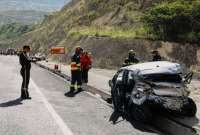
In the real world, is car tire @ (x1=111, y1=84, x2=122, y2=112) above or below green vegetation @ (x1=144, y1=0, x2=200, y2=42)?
below

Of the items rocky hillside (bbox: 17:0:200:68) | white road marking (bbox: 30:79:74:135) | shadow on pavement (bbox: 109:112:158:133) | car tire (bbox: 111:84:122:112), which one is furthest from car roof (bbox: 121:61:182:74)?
rocky hillside (bbox: 17:0:200:68)

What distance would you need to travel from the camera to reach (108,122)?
13398 mm

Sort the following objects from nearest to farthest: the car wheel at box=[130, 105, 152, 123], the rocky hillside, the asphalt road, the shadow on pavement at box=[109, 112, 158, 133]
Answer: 1. the asphalt road
2. the shadow on pavement at box=[109, 112, 158, 133]
3. the car wheel at box=[130, 105, 152, 123]
4. the rocky hillside

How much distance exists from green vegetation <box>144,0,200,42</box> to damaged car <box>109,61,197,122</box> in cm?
3372

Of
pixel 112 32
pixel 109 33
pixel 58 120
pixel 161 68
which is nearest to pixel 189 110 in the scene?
pixel 161 68

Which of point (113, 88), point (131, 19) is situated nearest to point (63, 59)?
point (131, 19)

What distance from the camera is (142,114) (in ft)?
43.2

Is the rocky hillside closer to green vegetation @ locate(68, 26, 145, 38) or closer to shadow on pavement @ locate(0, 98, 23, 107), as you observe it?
green vegetation @ locate(68, 26, 145, 38)

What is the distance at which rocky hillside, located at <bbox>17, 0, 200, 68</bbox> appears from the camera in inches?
1893

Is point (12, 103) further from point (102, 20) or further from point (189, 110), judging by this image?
point (102, 20)

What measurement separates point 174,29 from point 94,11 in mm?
32812

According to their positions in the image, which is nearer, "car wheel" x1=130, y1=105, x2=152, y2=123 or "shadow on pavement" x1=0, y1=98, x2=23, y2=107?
"car wheel" x1=130, y1=105, x2=152, y2=123

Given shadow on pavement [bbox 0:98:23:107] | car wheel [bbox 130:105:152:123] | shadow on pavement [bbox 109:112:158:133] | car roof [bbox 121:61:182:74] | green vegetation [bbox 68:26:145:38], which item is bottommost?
shadow on pavement [bbox 0:98:23:107]

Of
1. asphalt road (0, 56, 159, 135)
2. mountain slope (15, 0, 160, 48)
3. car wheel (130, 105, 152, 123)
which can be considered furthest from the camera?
mountain slope (15, 0, 160, 48)
